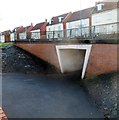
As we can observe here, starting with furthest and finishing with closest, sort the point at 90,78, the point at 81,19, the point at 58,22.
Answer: the point at 58,22 < the point at 81,19 < the point at 90,78

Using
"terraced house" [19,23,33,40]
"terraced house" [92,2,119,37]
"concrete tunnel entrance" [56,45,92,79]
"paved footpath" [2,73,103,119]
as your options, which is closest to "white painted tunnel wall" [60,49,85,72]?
"concrete tunnel entrance" [56,45,92,79]

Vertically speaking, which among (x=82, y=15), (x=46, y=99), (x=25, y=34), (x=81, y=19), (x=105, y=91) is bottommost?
(x=46, y=99)

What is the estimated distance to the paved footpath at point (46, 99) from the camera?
14867 millimetres

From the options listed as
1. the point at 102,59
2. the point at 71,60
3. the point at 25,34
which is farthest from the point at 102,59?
the point at 25,34

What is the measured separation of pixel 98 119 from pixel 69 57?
1607cm

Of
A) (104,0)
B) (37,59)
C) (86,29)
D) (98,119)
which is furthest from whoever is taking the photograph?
(104,0)

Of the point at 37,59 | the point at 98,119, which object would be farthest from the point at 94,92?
the point at 37,59

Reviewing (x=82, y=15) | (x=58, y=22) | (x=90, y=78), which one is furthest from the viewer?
(x=58, y=22)

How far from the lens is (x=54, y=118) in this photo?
14102mm

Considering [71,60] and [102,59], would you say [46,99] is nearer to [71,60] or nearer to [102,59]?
[102,59]

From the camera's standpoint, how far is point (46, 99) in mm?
18031

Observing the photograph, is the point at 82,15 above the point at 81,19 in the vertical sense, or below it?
above

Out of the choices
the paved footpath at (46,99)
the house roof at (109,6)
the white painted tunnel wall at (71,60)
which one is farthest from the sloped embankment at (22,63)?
the house roof at (109,6)

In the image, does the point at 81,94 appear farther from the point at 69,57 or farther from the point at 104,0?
the point at 104,0
